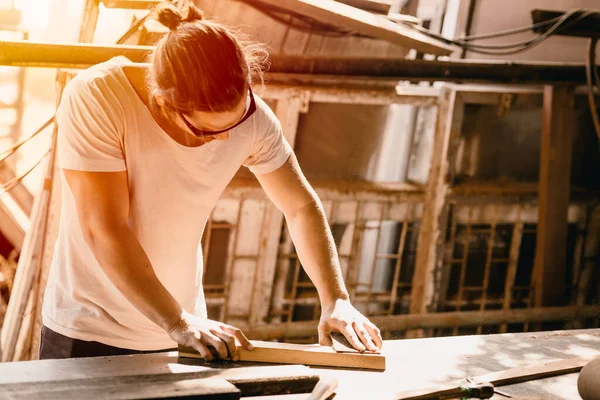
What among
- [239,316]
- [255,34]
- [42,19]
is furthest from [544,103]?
[42,19]

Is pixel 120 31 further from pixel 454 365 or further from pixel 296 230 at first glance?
pixel 454 365

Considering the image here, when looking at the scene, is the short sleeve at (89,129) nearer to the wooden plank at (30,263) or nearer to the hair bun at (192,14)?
the hair bun at (192,14)

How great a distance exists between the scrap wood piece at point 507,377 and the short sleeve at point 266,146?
89 cm

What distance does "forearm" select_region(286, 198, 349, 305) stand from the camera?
2.50 meters

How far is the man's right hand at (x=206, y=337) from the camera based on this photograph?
2.02 meters

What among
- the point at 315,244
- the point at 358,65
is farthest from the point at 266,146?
the point at 358,65

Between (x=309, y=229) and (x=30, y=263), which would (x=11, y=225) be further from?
(x=309, y=229)

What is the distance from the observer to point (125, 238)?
206cm

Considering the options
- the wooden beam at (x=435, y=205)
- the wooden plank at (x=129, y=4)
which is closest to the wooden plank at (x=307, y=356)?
the wooden plank at (x=129, y=4)

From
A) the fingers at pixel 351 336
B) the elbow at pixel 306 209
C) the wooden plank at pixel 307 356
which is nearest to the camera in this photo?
the wooden plank at pixel 307 356

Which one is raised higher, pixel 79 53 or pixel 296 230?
pixel 79 53

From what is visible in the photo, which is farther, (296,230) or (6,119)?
(6,119)

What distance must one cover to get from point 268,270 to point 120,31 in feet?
6.27

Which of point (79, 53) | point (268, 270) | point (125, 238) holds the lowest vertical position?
point (268, 270)
